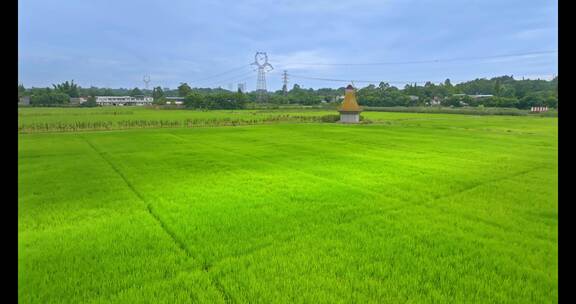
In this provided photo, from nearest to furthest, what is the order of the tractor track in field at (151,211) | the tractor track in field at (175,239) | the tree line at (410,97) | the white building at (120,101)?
the tractor track in field at (175,239)
the tractor track in field at (151,211)
the tree line at (410,97)
the white building at (120,101)

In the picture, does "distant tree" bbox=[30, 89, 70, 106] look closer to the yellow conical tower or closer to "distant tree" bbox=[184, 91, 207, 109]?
"distant tree" bbox=[184, 91, 207, 109]

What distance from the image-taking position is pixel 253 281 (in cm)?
471

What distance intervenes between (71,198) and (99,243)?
11.7ft

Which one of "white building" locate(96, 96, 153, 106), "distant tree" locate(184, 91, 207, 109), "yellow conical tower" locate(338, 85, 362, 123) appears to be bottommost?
"yellow conical tower" locate(338, 85, 362, 123)

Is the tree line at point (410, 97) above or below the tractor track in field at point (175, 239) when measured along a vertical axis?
above

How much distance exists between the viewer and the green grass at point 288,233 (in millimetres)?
4535

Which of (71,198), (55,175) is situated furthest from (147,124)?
(71,198)

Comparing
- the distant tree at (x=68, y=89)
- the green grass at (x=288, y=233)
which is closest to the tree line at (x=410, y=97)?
the distant tree at (x=68, y=89)

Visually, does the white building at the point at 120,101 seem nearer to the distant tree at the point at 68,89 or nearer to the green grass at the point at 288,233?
the distant tree at the point at 68,89

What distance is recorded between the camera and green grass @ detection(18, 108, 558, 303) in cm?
454

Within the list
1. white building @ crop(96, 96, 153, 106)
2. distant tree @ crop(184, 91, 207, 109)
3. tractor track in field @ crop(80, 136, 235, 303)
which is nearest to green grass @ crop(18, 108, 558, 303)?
tractor track in field @ crop(80, 136, 235, 303)

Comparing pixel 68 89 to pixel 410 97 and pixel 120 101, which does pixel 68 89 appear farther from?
pixel 410 97

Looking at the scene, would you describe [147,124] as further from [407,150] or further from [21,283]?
[21,283]

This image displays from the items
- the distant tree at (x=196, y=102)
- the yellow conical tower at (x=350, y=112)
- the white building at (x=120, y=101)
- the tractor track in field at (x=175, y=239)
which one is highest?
the white building at (x=120, y=101)
